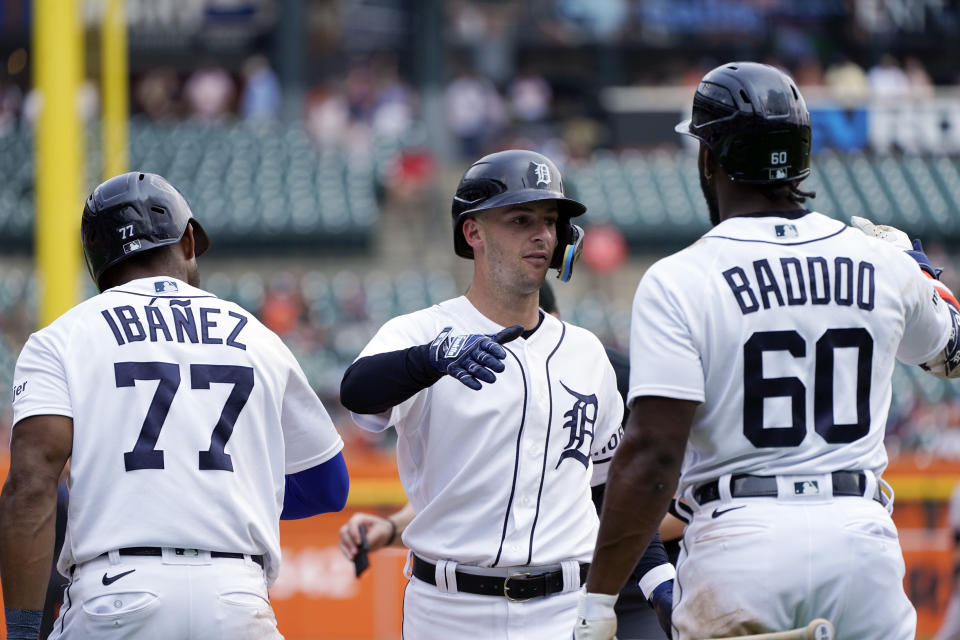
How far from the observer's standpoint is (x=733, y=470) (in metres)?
3.21

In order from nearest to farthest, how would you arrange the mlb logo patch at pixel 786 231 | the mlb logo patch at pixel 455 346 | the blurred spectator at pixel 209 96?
the mlb logo patch at pixel 786 231 → the mlb logo patch at pixel 455 346 → the blurred spectator at pixel 209 96

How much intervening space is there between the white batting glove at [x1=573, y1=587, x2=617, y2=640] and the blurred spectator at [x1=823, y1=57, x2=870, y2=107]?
1813 cm

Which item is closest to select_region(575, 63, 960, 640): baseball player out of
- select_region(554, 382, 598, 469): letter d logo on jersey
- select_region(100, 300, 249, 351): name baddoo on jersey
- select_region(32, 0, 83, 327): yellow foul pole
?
select_region(554, 382, 598, 469): letter d logo on jersey

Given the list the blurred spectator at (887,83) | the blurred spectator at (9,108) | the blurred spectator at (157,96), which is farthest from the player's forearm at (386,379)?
the blurred spectator at (887,83)

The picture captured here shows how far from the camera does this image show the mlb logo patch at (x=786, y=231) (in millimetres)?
3295

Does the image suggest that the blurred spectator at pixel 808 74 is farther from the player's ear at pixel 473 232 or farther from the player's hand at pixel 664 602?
the player's hand at pixel 664 602

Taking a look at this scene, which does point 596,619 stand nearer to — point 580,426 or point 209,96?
point 580,426

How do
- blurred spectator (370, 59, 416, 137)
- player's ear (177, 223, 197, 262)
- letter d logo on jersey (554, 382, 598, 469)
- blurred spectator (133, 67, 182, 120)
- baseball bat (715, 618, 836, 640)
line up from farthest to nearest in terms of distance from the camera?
blurred spectator (133, 67, 182, 120) < blurred spectator (370, 59, 416, 137) < letter d logo on jersey (554, 382, 598, 469) < player's ear (177, 223, 197, 262) < baseball bat (715, 618, 836, 640)

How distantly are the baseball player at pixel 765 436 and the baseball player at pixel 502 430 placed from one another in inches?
29.4

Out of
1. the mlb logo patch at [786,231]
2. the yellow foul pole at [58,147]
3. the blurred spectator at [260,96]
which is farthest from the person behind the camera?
the blurred spectator at [260,96]

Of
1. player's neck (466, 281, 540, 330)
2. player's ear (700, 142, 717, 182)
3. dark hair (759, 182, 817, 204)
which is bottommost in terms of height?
player's neck (466, 281, 540, 330)

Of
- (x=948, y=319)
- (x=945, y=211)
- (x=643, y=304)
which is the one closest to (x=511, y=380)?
(x=643, y=304)

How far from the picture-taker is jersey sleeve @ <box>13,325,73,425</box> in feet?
11.3

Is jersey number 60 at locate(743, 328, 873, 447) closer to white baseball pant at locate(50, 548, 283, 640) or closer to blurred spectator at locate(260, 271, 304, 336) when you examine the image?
white baseball pant at locate(50, 548, 283, 640)
